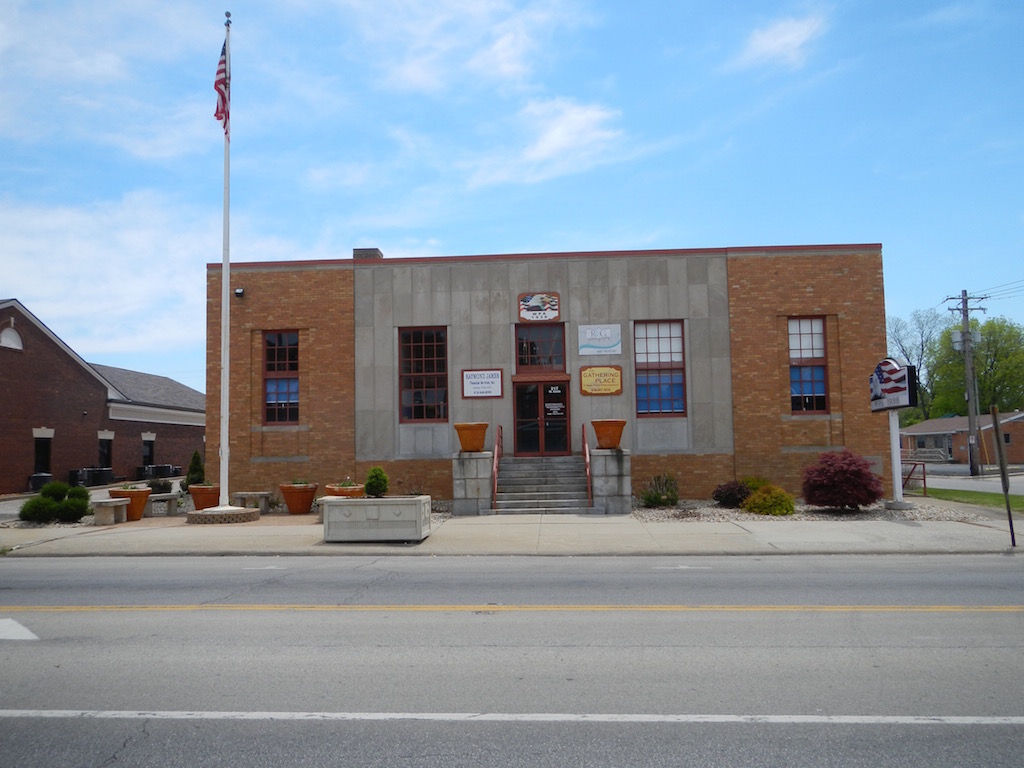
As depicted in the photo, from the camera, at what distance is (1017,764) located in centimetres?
456

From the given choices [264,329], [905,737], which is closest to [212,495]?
[264,329]

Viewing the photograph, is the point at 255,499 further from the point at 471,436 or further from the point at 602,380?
the point at 602,380

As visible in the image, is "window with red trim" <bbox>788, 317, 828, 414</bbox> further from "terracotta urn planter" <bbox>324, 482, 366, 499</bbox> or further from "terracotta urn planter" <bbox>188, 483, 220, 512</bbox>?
"terracotta urn planter" <bbox>188, 483, 220, 512</bbox>

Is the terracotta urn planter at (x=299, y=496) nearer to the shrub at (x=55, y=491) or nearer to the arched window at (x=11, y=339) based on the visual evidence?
the shrub at (x=55, y=491)

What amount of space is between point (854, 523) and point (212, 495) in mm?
16215

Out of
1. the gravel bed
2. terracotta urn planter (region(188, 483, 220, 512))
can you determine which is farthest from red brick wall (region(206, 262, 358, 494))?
the gravel bed

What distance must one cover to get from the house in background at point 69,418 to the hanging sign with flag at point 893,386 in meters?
32.4

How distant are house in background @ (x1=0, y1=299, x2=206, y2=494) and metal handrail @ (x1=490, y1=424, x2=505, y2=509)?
22659mm

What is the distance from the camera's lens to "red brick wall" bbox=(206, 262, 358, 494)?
23359 millimetres

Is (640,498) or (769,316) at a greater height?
(769,316)

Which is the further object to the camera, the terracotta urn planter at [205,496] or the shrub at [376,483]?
the terracotta urn planter at [205,496]

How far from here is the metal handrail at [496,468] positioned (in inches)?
797

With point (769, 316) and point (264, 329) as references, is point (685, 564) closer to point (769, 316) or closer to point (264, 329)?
point (769, 316)

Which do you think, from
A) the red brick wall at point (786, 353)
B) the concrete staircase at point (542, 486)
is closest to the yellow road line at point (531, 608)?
the concrete staircase at point (542, 486)
